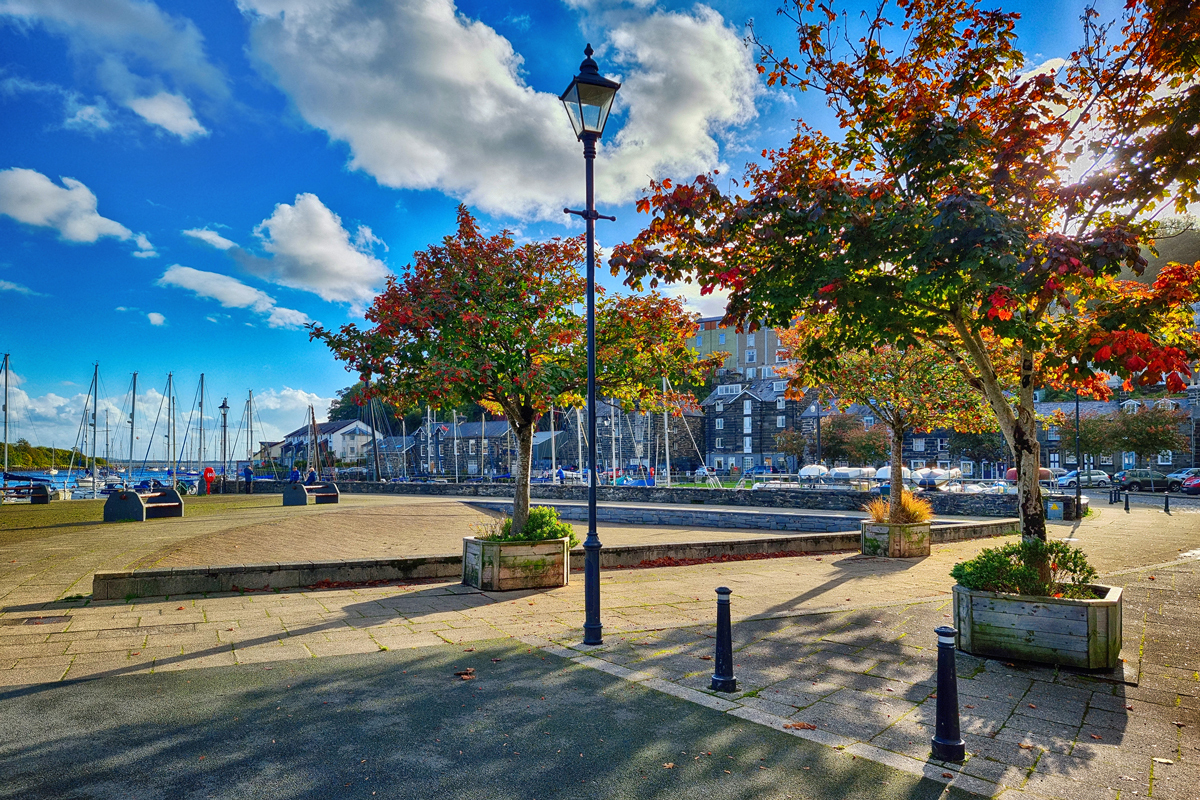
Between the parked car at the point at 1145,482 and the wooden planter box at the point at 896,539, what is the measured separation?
43307mm

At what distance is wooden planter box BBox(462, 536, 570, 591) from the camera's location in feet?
33.6

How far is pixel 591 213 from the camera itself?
8.04 m

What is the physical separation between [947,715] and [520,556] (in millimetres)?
6917

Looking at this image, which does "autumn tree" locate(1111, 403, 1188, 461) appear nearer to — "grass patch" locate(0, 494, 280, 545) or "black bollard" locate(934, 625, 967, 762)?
"black bollard" locate(934, 625, 967, 762)

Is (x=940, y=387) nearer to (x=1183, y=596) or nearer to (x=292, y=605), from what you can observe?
(x=1183, y=596)

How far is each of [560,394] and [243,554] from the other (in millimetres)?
7906

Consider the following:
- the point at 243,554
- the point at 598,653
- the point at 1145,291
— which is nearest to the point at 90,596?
the point at 243,554

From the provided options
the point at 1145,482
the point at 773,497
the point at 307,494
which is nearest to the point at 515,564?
the point at 773,497

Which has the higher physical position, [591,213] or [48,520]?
[591,213]

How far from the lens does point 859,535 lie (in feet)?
52.5

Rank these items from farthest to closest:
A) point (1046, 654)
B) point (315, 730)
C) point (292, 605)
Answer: point (292, 605), point (1046, 654), point (315, 730)

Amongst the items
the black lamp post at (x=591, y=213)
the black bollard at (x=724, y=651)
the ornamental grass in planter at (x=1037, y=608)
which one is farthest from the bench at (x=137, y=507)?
the ornamental grass in planter at (x=1037, y=608)

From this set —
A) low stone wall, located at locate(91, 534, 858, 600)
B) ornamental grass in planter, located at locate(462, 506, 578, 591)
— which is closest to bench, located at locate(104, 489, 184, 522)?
low stone wall, located at locate(91, 534, 858, 600)

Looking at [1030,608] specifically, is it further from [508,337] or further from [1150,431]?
[1150,431]
